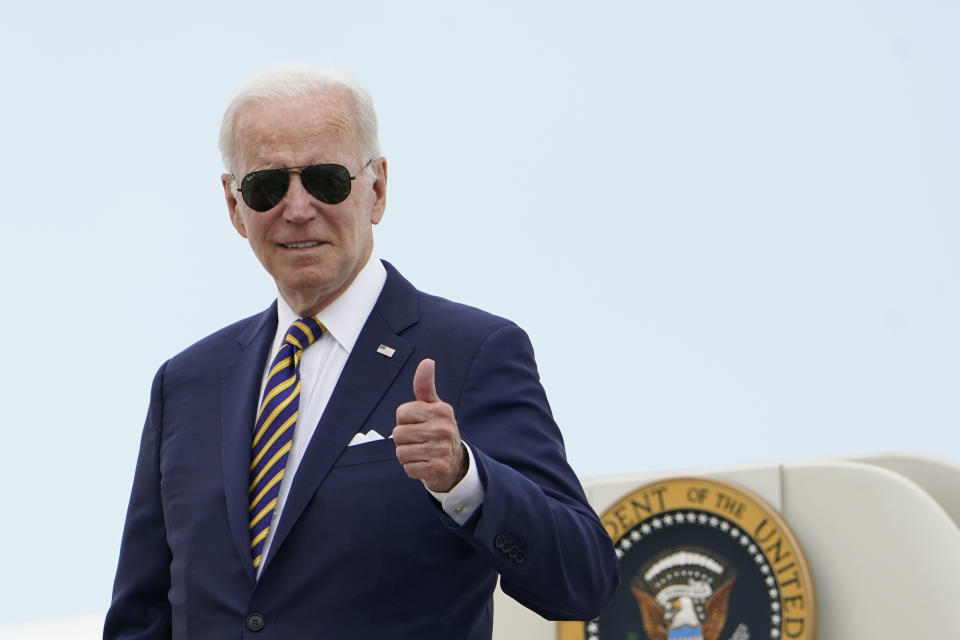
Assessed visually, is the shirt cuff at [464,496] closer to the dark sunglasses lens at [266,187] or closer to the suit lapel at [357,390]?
the suit lapel at [357,390]

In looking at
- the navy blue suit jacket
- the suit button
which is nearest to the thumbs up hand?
the navy blue suit jacket

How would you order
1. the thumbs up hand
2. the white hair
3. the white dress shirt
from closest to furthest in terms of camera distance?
the thumbs up hand
the white dress shirt
the white hair

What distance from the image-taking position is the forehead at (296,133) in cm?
267

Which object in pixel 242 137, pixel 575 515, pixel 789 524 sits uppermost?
pixel 242 137

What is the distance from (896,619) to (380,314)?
3438 mm

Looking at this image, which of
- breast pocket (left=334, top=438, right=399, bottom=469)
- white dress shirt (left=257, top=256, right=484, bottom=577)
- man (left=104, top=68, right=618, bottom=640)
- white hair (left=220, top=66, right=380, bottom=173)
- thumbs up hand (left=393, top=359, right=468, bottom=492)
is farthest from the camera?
white hair (left=220, top=66, right=380, bottom=173)

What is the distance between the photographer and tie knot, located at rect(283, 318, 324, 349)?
9.09ft

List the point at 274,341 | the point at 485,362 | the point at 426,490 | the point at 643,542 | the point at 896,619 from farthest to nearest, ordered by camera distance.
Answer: the point at 643,542, the point at 896,619, the point at 274,341, the point at 485,362, the point at 426,490

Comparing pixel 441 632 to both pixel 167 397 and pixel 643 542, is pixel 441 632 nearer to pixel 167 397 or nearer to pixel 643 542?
pixel 167 397

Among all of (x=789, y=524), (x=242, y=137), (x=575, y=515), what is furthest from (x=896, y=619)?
(x=242, y=137)

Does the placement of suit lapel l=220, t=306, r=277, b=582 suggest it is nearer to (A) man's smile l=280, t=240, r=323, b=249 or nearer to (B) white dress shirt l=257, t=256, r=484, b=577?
(B) white dress shirt l=257, t=256, r=484, b=577

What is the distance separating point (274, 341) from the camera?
2.91 metres

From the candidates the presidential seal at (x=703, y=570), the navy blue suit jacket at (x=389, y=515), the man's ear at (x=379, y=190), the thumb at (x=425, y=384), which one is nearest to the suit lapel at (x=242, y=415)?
the navy blue suit jacket at (x=389, y=515)

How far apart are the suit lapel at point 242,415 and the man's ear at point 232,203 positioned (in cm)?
21
